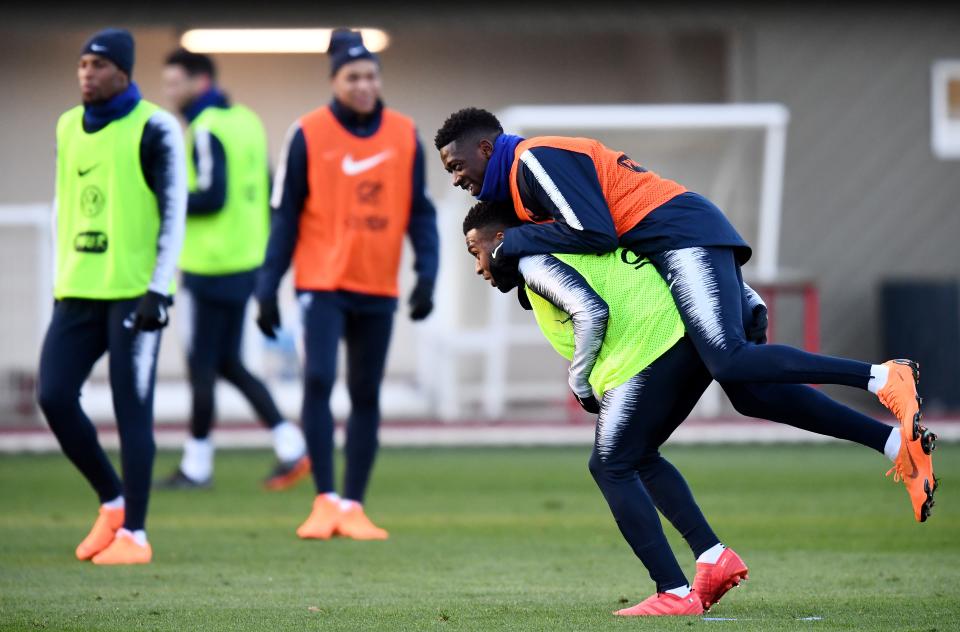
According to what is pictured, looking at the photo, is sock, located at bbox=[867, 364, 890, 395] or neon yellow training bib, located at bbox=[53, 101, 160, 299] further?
neon yellow training bib, located at bbox=[53, 101, 160, 299]

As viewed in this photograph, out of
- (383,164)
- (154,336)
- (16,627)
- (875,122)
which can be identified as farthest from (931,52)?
(16,627)

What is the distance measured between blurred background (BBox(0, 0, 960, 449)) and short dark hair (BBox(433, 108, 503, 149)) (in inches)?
255

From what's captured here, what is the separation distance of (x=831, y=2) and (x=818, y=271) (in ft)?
8.05

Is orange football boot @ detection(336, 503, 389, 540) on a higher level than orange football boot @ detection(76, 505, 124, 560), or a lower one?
lower

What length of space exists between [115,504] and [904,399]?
326cm

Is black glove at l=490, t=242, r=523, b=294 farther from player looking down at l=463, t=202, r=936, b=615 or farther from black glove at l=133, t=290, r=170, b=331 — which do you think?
black glove at l=133, t=290, r=170, b=331

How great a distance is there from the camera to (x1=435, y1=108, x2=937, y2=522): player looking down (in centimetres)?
475

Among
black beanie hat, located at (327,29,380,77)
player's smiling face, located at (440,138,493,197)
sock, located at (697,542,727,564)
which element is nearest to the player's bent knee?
black beanie hat, located at (327,29,380,77)

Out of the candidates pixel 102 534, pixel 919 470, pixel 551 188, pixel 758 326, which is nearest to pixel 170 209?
pixel 102 534

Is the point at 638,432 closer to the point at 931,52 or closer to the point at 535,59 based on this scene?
the point at 931,52

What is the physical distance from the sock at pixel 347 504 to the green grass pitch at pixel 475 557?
0.25 m

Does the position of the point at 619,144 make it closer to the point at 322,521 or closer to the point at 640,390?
the point at 322,521

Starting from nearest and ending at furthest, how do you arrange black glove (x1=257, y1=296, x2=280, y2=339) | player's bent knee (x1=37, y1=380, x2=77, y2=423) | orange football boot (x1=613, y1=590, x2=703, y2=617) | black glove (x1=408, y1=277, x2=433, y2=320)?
orange football boot (x1=613, y1=590, x2=703, y2=617) → player's bent knee (x1=37, y1=380, x2=77, y2=423) → black glove (x1=257, y1=296, x2=280, y2=339) → black glove (x1=408, y1=277, x2=433, y2=320)

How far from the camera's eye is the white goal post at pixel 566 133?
1299 centimetres
